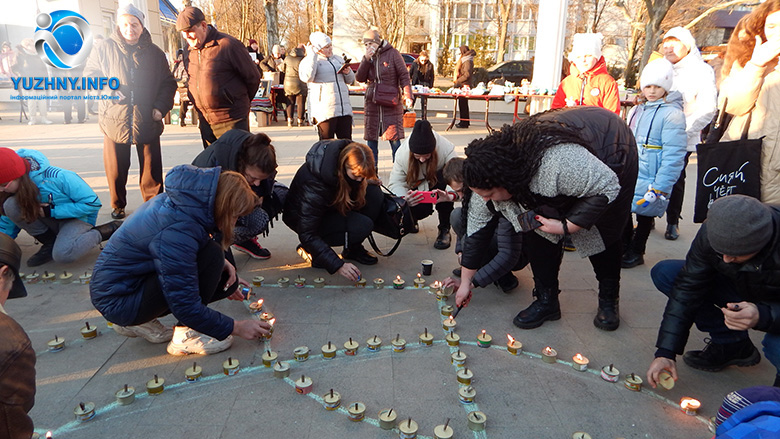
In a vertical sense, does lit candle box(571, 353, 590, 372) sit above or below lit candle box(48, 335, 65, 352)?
above

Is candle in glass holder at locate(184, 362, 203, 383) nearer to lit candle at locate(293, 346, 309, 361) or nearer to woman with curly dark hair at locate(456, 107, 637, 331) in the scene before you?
lit candle at locate(293, 346, 309, 361)

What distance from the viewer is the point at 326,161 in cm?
353

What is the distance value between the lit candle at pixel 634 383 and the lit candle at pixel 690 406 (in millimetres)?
204

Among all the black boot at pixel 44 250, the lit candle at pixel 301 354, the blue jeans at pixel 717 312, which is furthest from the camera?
the black boot at pixel 44 250

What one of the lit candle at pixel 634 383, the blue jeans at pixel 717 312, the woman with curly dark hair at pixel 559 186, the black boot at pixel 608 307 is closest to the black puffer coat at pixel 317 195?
the woman with curly dark hair at pixel 559 186

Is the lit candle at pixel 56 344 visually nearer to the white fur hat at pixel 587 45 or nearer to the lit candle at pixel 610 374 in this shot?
the lit candle at pixel 610 374

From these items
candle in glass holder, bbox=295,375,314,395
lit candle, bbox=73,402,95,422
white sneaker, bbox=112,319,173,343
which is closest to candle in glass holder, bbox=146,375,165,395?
lit candle, bbox=73,402,95,422

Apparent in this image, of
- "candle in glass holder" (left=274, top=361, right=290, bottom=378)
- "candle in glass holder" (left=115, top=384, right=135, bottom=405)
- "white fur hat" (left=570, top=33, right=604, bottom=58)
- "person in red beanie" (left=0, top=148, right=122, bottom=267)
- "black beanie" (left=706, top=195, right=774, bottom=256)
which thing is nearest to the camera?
"black beanie" (left=706, top=195, right=774, bottom=256)

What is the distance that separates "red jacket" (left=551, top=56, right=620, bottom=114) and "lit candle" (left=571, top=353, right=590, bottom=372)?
2599 millimetres

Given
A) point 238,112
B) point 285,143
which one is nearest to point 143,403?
point 238,112

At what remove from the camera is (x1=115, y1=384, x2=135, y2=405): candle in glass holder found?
95.3 inches

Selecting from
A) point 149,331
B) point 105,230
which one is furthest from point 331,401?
point 105,230

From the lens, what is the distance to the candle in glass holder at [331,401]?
2395mm

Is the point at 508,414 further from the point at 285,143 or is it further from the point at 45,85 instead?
the point at 45,85
